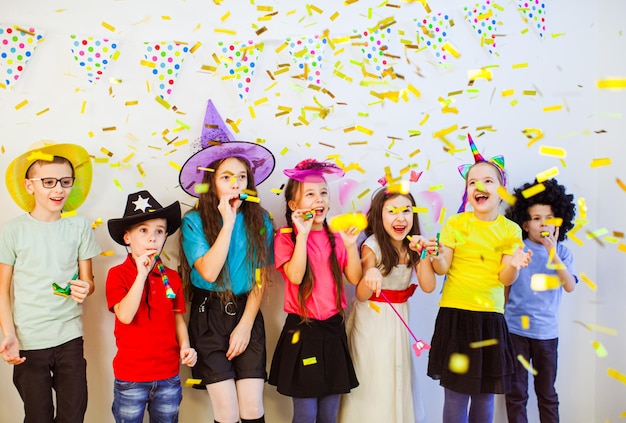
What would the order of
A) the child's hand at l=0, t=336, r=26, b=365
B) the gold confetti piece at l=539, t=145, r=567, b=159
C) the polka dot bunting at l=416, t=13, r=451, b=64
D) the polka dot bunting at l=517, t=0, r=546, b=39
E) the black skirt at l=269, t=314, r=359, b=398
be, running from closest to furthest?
the child's hand at l=0, t=336, r=26, b=365
the black skirt at l=269, t=314, r=359, b=398
the polka dot bunting at l=416, t=13, r=451, b=64
the polka dot bunting at l=517, t=0, r=546, b=39
the gold confetti piece at l=539, t=145, r=567, b=159

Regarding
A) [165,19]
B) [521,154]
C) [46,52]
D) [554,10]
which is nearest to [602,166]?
[521,154]

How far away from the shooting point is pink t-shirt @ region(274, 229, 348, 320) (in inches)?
104

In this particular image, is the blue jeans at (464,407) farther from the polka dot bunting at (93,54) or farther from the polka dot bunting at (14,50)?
the polka dot bunting at (14,50)

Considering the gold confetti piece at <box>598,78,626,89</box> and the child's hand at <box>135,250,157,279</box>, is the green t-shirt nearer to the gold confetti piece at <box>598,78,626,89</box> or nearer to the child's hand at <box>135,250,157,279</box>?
the child's hand at <box>135,250,157,279</box>

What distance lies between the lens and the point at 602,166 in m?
3.27

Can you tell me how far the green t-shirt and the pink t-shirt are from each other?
863 mm

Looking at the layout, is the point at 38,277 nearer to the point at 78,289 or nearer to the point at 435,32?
the point at 78,289

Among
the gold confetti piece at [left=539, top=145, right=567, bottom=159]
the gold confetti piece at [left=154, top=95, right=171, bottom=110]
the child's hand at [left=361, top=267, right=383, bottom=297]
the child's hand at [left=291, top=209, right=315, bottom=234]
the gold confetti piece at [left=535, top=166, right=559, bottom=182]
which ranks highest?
the gold confetti piece at [left=154, top=95, right=171, bottom=110]

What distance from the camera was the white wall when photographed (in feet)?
8.86

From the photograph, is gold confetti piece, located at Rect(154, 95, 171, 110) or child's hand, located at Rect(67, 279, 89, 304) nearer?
child's hand, located at Rect(67, 279, 89, 304)

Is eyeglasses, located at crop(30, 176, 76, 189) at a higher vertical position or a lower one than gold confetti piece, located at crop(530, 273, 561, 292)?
higher

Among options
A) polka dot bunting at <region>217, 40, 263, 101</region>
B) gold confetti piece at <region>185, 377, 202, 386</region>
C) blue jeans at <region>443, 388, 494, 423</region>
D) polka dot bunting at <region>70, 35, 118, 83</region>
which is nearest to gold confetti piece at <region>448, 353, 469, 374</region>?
blue jeans at <region>443, 388, 494, 423</region>

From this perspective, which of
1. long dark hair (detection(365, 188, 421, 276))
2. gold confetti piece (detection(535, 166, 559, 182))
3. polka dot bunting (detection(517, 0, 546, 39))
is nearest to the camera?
long dark hair (detection(365, 188, 421, 276))

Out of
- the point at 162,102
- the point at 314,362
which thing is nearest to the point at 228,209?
the point at 162,102
